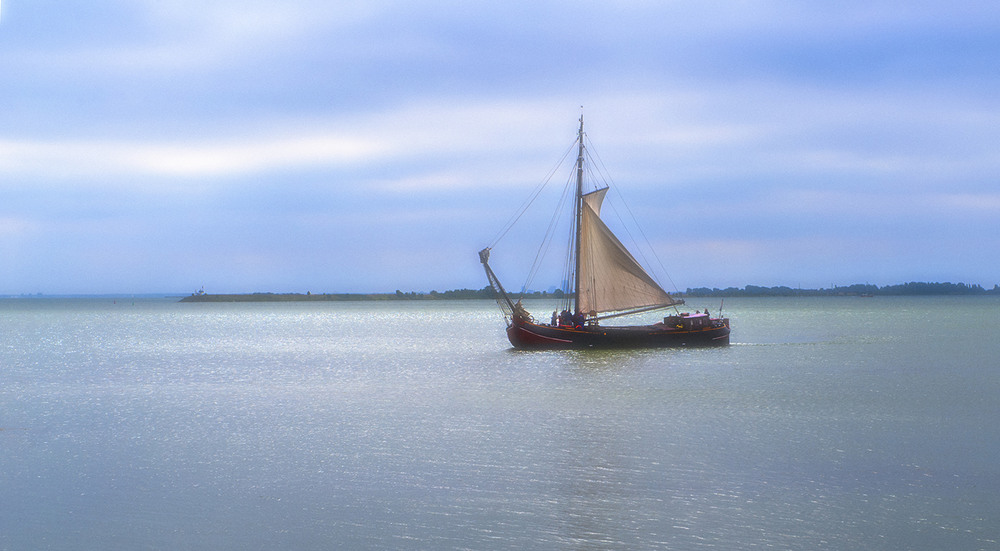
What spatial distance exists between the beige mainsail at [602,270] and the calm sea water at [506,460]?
10307 millimetres

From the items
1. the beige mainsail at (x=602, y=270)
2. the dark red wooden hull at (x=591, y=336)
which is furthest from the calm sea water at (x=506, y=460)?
the beige mainsail at (x=602, y=270)

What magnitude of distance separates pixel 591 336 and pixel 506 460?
3614 centimetres

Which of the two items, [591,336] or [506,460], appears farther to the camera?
[591,336]

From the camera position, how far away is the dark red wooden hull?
2356 inches

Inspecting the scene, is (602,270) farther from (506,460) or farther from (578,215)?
(506,460)

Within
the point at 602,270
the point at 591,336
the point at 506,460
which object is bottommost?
the point at 506,460

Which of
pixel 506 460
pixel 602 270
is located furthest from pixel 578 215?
pixel 506 460

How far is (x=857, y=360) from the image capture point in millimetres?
59500

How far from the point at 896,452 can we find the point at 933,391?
59.1ft

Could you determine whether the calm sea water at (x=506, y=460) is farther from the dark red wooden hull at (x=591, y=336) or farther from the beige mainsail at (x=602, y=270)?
the beige mainsail at (x=602, y=270)

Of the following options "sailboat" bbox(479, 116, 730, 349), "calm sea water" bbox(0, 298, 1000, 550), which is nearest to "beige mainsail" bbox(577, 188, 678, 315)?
"sailboat" bbox(479, 116, 730, 349)

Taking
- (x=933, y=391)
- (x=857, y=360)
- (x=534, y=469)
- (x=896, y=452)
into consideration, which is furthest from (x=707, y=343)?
(x=534, y=469)

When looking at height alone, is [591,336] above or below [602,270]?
below

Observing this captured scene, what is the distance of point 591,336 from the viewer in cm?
6003
